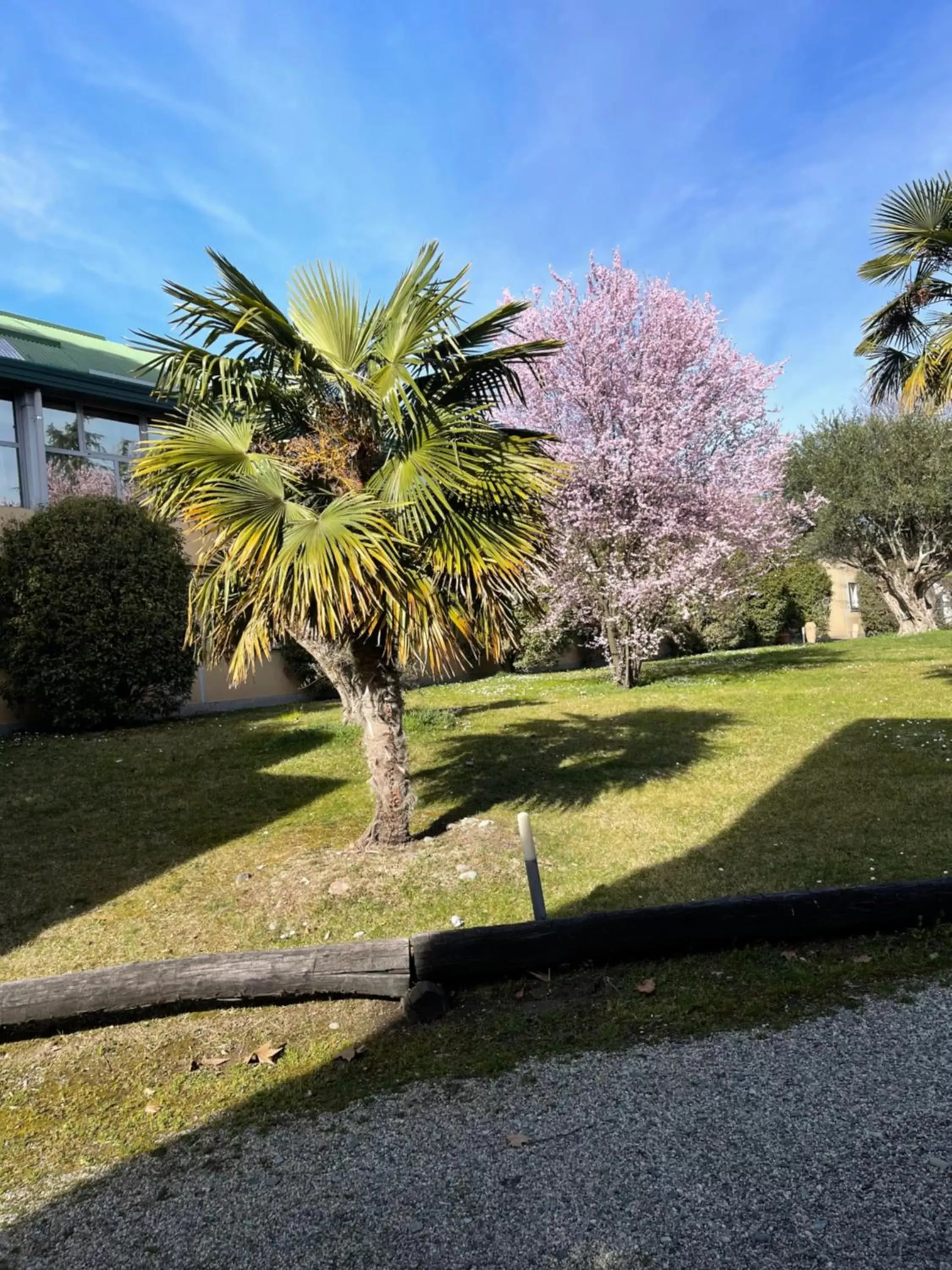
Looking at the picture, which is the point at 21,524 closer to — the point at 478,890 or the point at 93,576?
the point at 93,576

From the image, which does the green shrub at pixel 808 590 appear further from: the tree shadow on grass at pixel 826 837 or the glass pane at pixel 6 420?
the glass pane at pixel 6 420

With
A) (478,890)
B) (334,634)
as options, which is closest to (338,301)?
(334,634)

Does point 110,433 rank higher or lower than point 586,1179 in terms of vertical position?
higher

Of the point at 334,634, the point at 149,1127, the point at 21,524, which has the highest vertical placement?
the point at 21,524

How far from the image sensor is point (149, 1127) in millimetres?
3145

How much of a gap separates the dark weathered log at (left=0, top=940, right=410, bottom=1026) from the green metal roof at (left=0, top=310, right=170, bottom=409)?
10067 mm

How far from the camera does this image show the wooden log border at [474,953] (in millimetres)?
3896

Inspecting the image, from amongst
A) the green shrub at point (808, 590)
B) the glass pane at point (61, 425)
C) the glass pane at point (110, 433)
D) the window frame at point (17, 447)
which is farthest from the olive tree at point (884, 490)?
the window frame at point (17, 447)

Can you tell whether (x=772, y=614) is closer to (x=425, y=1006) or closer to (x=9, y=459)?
(x=9, y=459)

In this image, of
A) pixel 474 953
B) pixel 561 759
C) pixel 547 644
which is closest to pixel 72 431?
pixel 561 759

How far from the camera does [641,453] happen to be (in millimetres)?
14711

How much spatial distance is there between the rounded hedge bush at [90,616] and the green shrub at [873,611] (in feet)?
90.6

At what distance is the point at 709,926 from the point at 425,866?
2216mm

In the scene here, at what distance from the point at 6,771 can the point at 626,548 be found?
10.5 meters
